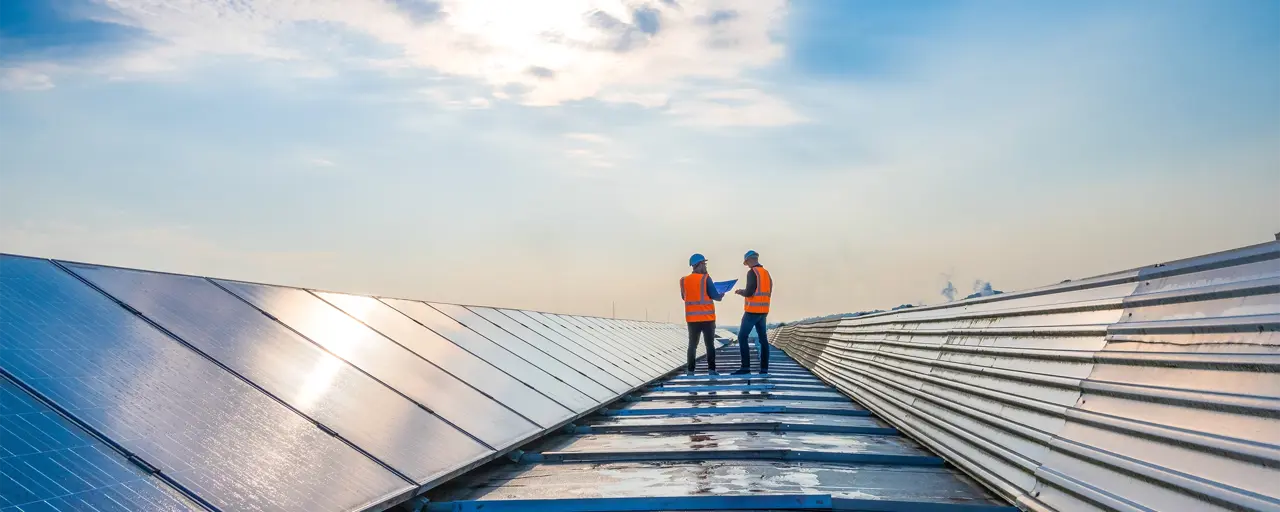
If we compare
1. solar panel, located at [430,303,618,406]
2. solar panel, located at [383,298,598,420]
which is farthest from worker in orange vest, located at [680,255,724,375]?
solar panel, located at [383,298,598,420]

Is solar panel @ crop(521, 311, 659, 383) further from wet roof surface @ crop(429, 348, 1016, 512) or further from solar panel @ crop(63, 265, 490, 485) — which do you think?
solar panel @ crop(63, 265, 490, 485)

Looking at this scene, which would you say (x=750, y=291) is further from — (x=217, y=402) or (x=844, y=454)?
(x=217, y=402)

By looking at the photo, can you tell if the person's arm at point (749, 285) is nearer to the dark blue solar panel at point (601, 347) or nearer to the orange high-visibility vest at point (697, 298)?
the orange high-visibility vest at point (697, 298)

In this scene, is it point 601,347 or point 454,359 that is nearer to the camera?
point 454,359

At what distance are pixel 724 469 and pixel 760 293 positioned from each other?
783cm

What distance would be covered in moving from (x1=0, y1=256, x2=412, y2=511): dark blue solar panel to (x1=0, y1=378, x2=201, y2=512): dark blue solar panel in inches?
3.0

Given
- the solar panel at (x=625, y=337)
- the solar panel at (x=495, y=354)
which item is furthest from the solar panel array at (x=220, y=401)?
the solar panel at (x=625, y=337)

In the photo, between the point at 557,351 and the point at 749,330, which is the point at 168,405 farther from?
the point at 749,330

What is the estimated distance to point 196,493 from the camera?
3.51 m

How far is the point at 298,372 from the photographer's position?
5.33 m

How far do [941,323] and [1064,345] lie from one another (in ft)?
10.9

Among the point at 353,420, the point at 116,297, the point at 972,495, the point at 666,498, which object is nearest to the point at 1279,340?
the point at 972,495

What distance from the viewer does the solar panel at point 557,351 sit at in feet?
35.6

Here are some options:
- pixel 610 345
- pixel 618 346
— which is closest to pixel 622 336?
pixel 618 346
